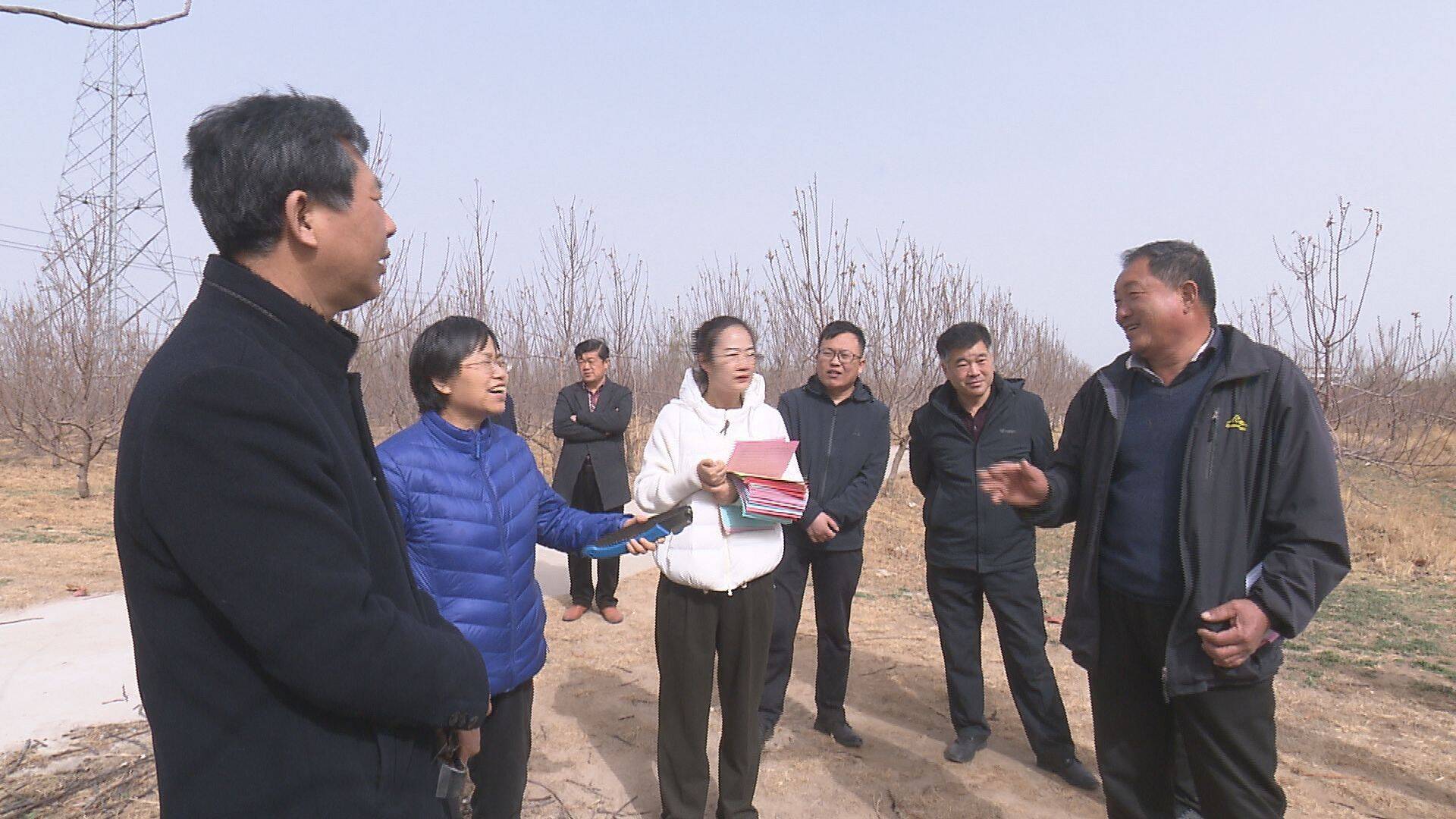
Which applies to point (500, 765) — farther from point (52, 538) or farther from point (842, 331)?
point (52, 538)

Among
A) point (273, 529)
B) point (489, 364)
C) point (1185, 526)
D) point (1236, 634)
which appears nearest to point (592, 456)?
point (489, 364)

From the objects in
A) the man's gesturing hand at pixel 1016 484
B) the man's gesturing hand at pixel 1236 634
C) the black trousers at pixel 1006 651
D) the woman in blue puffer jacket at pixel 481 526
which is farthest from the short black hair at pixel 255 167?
the black trousers at pixel 1006 651

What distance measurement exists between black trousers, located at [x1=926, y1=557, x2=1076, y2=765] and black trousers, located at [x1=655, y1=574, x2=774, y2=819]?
1223 mm

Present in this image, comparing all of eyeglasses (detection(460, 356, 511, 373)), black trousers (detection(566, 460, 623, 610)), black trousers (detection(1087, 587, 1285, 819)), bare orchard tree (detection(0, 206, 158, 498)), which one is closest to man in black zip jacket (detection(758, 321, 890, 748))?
black trousers (detection(1087, 587, 1285, 819))

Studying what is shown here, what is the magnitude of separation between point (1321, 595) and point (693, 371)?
2.05 metres

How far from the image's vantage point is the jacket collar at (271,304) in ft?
3.95

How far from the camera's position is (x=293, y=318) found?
1238 millimetres

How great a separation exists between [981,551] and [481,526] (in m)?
2.32

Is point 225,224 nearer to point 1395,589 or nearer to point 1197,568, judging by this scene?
point 1197,568

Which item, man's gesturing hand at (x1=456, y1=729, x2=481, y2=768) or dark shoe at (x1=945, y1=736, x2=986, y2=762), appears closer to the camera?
man's gesturing hand at (x1=456, y1=729, x2=481, y2=768)

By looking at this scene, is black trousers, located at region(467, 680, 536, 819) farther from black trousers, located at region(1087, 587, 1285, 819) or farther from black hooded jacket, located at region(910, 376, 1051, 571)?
black hooded jacket, located at region(910, 376, 1051, 571)

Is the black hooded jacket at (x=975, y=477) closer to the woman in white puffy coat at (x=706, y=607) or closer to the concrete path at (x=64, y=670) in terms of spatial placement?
the woman in white puffy coat at (x=706, y=607)

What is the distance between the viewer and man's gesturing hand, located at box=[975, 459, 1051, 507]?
8.56 feet

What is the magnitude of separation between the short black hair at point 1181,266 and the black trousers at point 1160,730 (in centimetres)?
86
